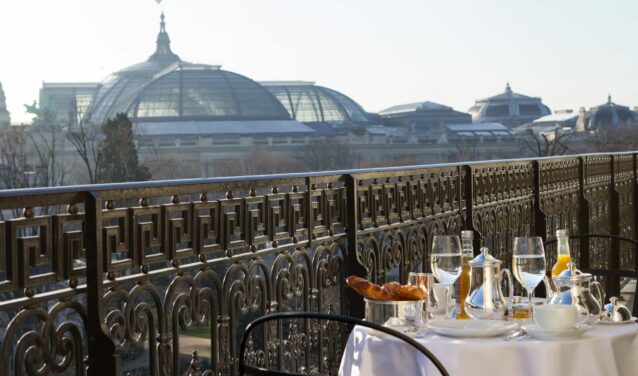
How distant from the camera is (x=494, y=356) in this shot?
3309mm

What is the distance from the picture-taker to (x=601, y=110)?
341 ft

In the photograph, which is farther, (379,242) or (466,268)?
(379,242)

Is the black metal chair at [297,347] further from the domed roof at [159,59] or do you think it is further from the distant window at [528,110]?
the distant window at [528,110]

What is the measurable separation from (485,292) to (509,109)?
137m

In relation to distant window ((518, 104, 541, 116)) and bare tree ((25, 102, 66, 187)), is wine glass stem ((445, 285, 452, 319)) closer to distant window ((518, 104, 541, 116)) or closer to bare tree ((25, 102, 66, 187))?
bare tree ((25, 102, 66, 187))

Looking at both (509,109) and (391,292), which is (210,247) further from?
(509,109)

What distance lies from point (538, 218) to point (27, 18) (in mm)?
76048

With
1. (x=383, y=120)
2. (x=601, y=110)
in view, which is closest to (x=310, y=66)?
(x=383, y=120)

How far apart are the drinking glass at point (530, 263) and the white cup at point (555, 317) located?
305mm

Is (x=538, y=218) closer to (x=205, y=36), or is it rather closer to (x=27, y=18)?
(x=27, y=18)

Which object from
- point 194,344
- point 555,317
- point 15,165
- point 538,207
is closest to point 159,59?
point 15,165

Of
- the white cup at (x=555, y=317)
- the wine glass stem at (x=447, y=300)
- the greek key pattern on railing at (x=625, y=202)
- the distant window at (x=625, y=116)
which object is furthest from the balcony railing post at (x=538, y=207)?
the distant window at (x=625, y=116)

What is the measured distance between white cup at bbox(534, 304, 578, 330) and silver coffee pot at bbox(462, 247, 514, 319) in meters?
0.23

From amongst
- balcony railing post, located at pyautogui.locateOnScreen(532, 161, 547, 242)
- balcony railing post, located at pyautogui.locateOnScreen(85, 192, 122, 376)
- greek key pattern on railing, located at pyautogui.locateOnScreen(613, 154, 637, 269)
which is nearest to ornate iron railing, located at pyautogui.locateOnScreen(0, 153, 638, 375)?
balcony railing post, located at pyautogui.locateOnScreen(85, 192, 122, 376)
